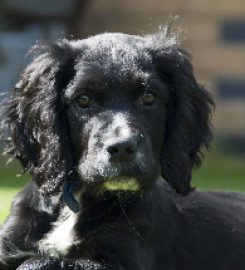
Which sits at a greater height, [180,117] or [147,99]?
[147,99]

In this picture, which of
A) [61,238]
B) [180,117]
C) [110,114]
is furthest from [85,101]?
[61,238]

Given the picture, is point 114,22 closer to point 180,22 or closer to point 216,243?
point 180,22

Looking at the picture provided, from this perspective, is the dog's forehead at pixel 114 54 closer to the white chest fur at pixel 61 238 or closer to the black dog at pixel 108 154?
the black dog at pixel 108 154

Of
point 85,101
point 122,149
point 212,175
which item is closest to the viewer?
point 122,149

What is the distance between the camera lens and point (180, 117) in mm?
5043

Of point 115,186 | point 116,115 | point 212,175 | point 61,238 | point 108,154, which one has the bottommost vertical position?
point 212,175

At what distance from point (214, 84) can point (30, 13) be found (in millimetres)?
2404

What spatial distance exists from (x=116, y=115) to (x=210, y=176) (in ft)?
20.4

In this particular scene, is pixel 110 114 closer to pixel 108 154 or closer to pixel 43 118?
pixel 108 154

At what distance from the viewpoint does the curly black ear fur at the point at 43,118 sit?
16.0ft

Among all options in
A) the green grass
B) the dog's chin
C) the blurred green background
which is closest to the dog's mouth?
the dog's chin

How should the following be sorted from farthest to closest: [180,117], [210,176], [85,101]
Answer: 1. [210,176]
2. [180,117]
3. [85,101]

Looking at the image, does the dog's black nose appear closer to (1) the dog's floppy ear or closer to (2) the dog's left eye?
(2) the dog's left eye

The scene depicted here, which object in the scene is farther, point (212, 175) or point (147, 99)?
point (212, 175)
